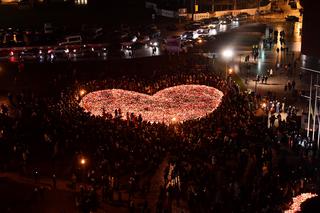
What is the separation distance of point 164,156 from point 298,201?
592cm

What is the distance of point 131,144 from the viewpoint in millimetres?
20312

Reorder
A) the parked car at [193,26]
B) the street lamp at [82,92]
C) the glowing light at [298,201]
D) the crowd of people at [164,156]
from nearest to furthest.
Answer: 1. the glowing light at [298,201]
2. the crowd of people at [164,156]
3. the street lamp at [82,92]
4. the parked car at [193,26]

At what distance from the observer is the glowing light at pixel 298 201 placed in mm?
16441

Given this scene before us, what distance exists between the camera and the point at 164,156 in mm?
20547

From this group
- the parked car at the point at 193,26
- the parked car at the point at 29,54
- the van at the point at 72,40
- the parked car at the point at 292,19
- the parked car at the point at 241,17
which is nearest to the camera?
the parked car at the point at 29,54

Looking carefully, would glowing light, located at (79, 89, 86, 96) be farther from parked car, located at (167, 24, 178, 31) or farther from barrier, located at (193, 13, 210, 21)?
barrier, located at (193, 13, 210, 21)

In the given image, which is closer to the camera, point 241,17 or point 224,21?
point 224,21

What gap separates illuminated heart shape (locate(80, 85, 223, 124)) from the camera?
25.0m

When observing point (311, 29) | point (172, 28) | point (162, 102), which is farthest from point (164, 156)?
point (172, 28)

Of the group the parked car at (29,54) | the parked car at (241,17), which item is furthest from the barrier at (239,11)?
the parked car at (29,54)

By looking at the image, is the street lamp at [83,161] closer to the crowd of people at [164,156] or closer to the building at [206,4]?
the crowd of people at [164,156]

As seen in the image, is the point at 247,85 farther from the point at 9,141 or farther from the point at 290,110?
the point at 9,141

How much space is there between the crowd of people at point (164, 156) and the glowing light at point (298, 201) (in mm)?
279

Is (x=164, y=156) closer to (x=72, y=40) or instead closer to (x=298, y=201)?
(x=298, y=201)
